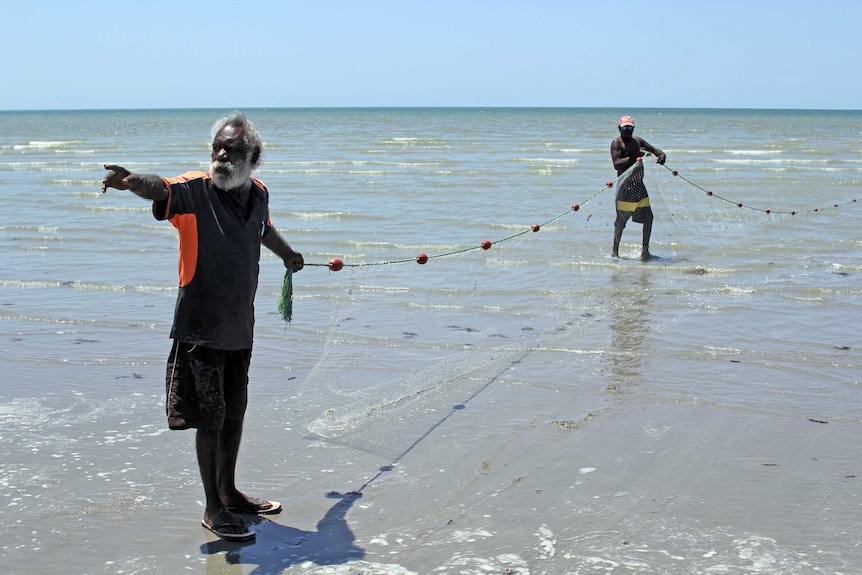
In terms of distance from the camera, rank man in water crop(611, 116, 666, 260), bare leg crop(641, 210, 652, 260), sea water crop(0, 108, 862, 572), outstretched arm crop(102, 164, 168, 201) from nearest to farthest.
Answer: outstretched arm crop(102, 164, 168, 201) < sea water crop(0, 108, 862, 572) < man in water crop(611, 116, 666, 260) < bare leg crop(641, 210, 652, 260)

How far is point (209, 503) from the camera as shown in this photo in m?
3.49

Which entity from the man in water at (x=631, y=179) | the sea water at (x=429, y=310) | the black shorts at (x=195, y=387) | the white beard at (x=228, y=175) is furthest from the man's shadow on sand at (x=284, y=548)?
the man in water at (x=631, y=179)

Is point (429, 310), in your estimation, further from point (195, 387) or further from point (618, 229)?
point (195, 387)

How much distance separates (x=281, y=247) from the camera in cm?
376

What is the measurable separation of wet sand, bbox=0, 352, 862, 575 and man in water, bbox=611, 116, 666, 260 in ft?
14.7

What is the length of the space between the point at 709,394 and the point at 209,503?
2.84 m

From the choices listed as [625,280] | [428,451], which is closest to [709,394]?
[428,451]

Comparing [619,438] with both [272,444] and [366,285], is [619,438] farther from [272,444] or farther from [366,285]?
[366,285]

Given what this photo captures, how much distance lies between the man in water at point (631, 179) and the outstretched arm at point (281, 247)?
19.6 feet

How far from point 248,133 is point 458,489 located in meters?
1.62

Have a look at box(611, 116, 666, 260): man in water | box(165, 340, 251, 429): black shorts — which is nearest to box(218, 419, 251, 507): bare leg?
box(165, 340, 251, 429): black shorts

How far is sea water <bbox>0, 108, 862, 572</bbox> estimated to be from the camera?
4.97m

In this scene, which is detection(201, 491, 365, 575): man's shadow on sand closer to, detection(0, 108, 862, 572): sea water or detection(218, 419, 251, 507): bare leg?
detection(218, 419, 251, 507): bare leg

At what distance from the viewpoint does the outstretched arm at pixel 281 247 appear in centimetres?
369
